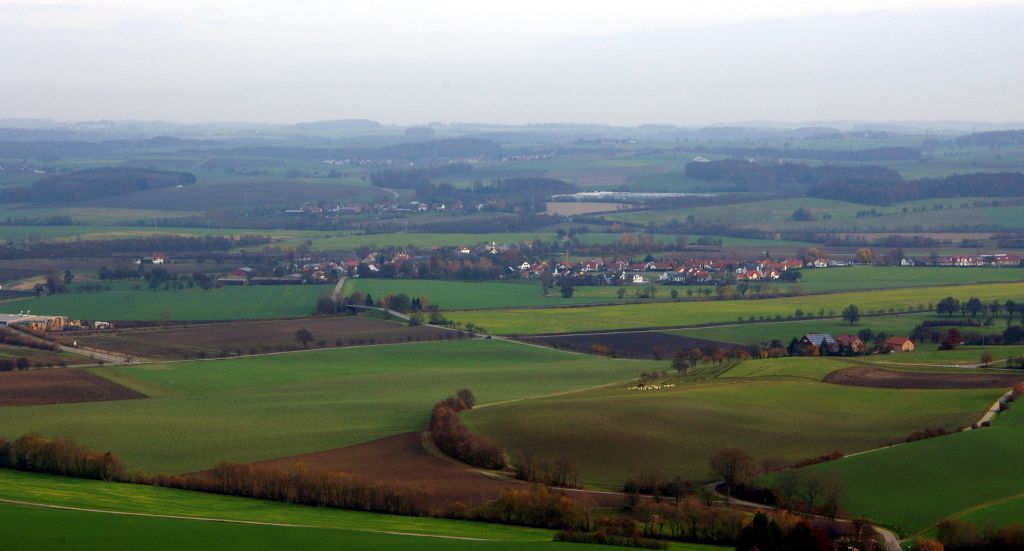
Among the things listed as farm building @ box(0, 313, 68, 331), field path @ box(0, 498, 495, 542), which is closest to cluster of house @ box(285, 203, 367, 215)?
farm building @ box(0, 313, 68, 331)

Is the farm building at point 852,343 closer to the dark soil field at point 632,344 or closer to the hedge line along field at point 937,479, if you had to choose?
the dark soil field at point 632,344

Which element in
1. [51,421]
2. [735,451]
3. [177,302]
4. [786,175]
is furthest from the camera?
[786,175]

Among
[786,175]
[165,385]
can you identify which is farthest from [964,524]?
[786,175]

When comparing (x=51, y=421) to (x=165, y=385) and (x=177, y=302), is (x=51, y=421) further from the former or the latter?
(x=177, y=302)

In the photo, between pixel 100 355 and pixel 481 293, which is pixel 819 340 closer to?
pixel 481 293

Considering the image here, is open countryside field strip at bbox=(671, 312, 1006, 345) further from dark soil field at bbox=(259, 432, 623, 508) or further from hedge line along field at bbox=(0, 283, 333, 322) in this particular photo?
dark soil field at bbox=(259, 432, 623, 508)

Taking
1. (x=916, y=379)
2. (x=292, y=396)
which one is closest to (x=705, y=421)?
(x=916, y=379)
